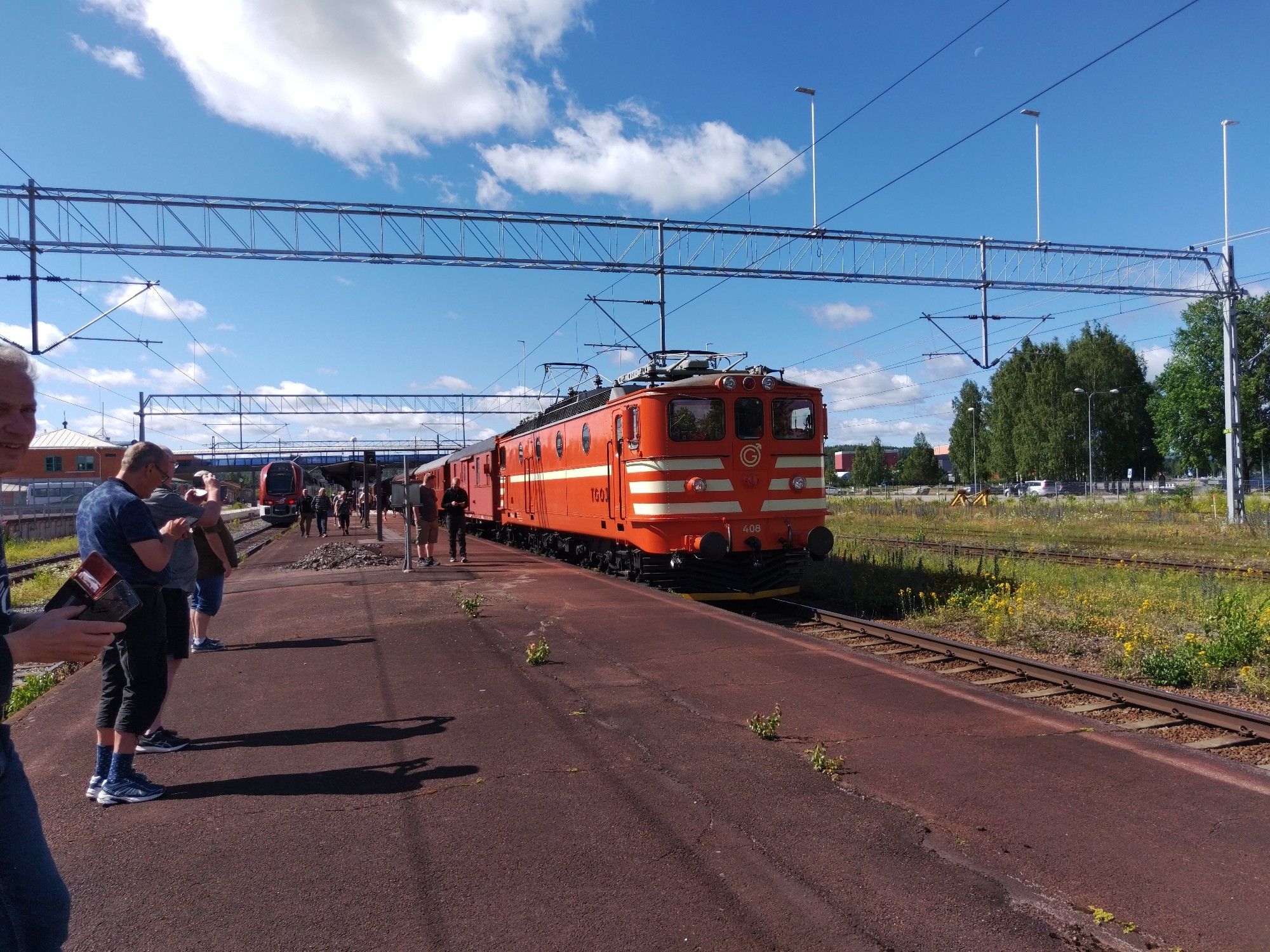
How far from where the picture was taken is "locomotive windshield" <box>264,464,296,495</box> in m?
40.8

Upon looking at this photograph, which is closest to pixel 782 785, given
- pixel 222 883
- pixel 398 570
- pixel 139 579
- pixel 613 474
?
pixel 222 883

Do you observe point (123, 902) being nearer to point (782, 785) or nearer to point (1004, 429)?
point (782, 785)

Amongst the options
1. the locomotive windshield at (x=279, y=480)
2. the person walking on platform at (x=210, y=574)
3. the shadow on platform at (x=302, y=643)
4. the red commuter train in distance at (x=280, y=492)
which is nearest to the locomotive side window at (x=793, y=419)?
the shadow on platform at (x=302, y=643)

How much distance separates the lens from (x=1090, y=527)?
27484 mm

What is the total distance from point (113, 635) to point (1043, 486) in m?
66.8

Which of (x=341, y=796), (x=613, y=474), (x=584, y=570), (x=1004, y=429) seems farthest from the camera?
(x=1004, y=429)

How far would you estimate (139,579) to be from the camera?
468 centimetres

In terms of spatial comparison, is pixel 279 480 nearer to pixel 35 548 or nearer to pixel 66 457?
pixel 35 548

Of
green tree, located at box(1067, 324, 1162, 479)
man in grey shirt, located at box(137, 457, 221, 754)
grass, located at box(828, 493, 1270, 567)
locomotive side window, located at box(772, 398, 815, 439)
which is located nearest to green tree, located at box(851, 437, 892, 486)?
green tree, located at box(1067, 324, 1162, 479)

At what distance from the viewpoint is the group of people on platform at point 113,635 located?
219 cm

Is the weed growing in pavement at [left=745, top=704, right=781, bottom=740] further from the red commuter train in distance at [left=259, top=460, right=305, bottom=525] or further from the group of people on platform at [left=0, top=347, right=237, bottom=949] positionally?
the red commuter train in distance at [left=259, top=460, right=305, bottom=525]

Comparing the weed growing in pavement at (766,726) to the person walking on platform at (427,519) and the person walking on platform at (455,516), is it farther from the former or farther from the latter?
the person walking on platform at (455,516)

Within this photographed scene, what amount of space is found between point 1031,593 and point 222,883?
10.9 m

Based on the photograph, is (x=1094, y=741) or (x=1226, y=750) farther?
(x=1226, y=750)
